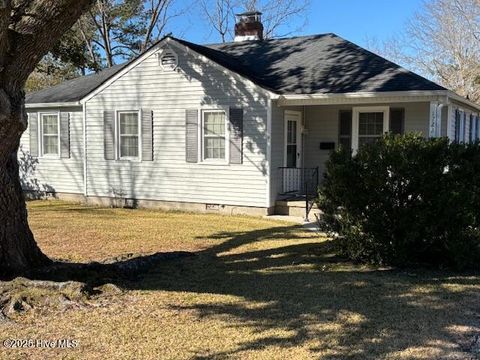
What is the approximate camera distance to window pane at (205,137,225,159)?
41.9 ft

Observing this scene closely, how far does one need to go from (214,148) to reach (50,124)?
604 cm

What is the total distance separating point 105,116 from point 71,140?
5.54 feet

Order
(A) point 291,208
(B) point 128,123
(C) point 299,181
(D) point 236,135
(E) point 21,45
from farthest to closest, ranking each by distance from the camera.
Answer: (B) point 128,123
(C) point 299,181
(D) point 236,135
(A) point 291,208
(E) point 21,45

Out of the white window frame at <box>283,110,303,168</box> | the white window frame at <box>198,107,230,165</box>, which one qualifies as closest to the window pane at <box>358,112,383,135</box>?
the white window frame at <box>283,110,303,168</box>

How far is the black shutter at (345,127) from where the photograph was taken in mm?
13195

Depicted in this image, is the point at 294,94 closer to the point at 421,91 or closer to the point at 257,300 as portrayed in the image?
the point at 421,91

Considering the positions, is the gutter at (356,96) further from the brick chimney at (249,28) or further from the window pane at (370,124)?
the brick chimney at (249,28)

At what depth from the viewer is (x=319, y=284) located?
613 centimetres

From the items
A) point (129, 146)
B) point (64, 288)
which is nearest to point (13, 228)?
point (64, 288)

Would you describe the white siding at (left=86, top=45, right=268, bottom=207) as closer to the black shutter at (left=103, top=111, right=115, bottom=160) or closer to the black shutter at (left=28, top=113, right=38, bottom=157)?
the black shutter at (left=103, top=111, right=115, bottom=160)

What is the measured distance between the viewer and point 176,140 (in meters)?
13.3

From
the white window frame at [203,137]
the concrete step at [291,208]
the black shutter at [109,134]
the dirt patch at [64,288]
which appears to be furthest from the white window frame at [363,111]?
the dirt patch at [64,288]

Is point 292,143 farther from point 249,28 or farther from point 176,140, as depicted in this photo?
point 249,28

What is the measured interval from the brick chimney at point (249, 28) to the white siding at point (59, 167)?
6044mm
